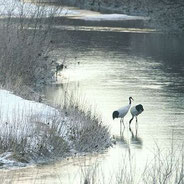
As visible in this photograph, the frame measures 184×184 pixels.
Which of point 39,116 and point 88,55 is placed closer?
point 39,116

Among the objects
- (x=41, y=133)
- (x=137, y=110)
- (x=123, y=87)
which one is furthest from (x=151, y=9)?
(x=41, y=133)

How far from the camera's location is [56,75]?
87.4 ft

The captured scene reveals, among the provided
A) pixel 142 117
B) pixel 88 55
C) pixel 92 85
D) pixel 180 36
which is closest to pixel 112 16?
pixel 180 36

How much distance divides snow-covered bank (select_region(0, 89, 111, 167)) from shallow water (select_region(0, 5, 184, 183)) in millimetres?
383

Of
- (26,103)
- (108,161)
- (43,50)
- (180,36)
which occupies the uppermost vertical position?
(180,36)

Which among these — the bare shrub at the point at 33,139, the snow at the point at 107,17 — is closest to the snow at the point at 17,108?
the bare shrub at the point at 33,139

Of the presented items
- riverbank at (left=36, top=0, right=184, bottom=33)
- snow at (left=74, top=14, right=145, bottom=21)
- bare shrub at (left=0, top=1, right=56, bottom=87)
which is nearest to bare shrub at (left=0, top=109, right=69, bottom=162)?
bare shrub at (left=0, top=1, right=56, bottom=87)

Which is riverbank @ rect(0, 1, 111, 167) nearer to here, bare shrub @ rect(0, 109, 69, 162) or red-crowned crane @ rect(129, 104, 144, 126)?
bare shrub @ rect(0, 109, 69, 162)

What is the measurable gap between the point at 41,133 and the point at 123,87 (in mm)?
10213

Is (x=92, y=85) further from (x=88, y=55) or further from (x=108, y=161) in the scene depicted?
(x=108, y=161)

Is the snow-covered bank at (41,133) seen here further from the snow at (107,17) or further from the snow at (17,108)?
the snow at (107,17)

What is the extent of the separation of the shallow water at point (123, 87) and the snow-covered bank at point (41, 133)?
1.26ft

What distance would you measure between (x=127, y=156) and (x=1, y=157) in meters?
2.78

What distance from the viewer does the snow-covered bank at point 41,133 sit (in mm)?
14133
